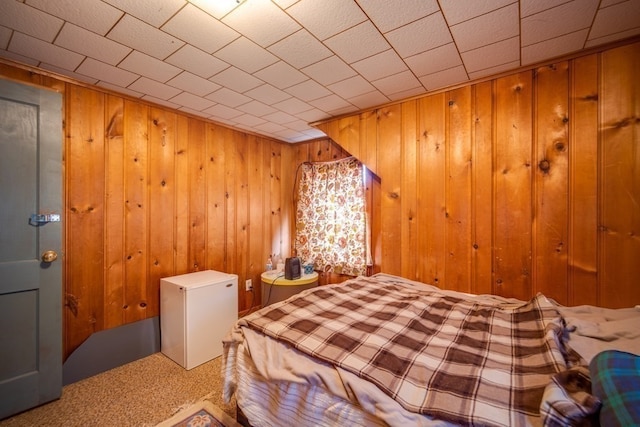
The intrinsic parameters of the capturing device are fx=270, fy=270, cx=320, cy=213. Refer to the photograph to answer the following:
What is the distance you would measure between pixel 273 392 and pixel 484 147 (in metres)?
2.15

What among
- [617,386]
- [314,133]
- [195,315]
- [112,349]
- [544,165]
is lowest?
[112,349]

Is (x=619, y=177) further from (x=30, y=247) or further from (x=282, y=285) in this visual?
(x=30, y=247)

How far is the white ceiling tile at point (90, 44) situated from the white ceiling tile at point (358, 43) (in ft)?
4.22

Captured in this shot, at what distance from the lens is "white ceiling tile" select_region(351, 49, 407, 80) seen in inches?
69.0

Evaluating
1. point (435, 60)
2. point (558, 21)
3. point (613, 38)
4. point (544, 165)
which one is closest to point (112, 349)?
point (435, 60)

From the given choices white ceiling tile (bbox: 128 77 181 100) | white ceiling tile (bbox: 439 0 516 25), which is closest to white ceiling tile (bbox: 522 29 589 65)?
white ceiling tile (bbox: 439 0 516 25)

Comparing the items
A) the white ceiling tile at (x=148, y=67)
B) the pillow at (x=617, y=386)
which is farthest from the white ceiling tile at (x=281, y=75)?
the pillow at (x=617, y=386)

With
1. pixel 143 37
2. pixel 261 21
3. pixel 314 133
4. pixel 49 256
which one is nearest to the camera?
pixel 261 21

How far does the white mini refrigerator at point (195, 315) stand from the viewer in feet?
7.29

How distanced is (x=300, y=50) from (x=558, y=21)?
1415mm

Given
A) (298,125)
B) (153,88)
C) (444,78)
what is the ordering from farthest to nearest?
(298,125)
(153,88)
(444,78)

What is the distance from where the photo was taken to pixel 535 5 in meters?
1.33

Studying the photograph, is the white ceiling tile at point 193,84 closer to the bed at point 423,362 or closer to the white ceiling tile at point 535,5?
the bed at point 423,362

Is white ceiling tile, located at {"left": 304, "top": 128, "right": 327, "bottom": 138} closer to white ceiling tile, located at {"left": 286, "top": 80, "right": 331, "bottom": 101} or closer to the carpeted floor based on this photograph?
white ceiling tile, located at {"left": 286, "top": 80, "right": 331, "bottom": 101}
